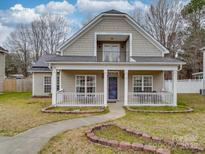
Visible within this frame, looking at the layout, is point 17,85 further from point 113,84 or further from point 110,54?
point 113,84

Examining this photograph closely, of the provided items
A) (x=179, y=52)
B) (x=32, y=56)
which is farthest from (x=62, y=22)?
(x=179, y=52)

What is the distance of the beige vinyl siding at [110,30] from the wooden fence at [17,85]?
A: 49.8ft

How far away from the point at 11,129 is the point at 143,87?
11.9 metres

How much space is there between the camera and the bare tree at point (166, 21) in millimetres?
Answer: 36062

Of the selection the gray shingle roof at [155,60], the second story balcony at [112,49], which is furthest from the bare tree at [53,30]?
the gray shingle roof at [155,60]

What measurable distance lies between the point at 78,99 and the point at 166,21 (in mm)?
25715

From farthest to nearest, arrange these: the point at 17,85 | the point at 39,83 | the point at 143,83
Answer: the point at 17,85, the point at 39,83, the point at 143,83

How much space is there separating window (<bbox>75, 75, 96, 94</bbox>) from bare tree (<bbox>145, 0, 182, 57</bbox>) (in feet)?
69.8

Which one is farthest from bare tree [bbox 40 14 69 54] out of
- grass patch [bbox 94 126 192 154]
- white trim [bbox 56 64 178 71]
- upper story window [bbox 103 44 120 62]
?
grass patch [bbox 94 126 192 154]

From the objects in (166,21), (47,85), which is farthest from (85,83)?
(166,21)

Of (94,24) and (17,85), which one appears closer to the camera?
(94,24)

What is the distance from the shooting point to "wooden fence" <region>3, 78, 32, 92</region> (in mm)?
30625

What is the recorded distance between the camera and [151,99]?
53.0ft

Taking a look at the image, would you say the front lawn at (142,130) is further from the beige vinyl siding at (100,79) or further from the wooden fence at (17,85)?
the wooden fence at (17,85)
